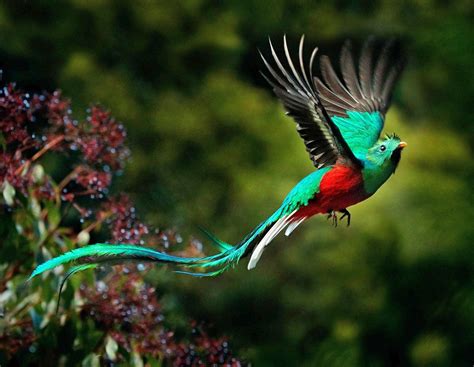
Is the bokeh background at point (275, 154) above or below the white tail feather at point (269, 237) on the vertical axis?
above

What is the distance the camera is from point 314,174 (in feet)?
3.73

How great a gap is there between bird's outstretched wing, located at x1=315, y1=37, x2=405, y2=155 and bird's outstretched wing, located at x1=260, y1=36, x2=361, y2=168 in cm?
11

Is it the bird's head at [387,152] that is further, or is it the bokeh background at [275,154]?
the bokeh background at [275,154]

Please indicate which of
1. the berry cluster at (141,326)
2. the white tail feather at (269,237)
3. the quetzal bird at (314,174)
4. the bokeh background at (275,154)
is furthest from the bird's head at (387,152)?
the bokeh background at (275,154)

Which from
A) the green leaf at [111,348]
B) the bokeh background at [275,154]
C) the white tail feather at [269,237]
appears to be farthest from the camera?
the bokeh background at [275,154]

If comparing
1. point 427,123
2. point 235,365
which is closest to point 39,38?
point 427,123

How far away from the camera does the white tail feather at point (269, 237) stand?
38.9 inches

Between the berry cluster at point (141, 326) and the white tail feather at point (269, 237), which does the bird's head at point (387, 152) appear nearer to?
the white tail feather at point (269, 237)

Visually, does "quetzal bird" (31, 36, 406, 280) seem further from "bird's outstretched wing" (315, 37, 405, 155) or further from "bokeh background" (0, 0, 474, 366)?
"bokeh background" (0, 0, 474, 366)

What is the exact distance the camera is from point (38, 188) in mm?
1568

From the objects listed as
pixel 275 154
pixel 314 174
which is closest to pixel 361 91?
pixel 314 174

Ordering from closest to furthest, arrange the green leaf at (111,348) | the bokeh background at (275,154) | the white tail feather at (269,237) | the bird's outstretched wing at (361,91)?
1. the white tail feather at (269,237)
2. the bird's outstretched wing at (361,91)
3. the green leaf at (111,348)
4. the bokeh background at (275,154)

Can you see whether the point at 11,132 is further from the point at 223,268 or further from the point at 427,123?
the point at 427,123

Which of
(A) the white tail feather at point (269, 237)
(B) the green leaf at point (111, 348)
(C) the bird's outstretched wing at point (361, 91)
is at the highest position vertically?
(C) the bird's outstretched wing at point (361, 91)
